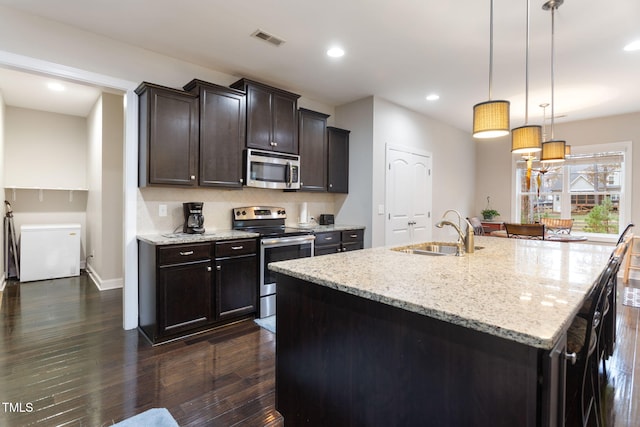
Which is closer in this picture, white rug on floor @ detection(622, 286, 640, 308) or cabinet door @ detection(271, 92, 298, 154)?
cabinet door @ detection(271, 92, 298, 154)

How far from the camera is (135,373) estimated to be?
89.2 inches

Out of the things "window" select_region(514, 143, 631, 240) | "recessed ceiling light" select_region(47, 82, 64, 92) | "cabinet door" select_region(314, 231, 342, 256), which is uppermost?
"recessed ceiling light" select_region(47, 82, 64, 92)

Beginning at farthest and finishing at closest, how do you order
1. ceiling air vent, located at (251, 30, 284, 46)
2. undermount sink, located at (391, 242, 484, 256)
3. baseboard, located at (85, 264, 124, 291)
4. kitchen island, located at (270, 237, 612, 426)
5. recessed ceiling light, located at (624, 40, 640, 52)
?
baseboard, located at (85, 264, 124, 291) < recessed ceiling light, located at (624, 40, 640, 52) < ceiling air vent, located at (251, 30, 284, 46) < undermount sink, located at (391, 242, 484, 256) < kitchen island, located at (270, 237, 612, 426)

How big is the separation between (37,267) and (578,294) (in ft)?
20.1

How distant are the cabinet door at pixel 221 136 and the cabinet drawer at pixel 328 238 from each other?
1099 millimetres

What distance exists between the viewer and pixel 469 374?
1006 mm

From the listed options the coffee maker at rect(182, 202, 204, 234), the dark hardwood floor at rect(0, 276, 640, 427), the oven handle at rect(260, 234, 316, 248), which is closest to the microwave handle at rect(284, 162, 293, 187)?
the oven handle at rect(260, 234, 316, 248)

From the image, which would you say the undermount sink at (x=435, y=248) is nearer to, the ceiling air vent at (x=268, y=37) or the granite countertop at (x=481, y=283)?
the granite countertop at (x=481, y=283)

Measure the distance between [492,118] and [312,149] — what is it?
257 centimetres

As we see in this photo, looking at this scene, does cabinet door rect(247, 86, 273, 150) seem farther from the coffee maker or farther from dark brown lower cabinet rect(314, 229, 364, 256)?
dark brown lower cabinet rect(314, 229, 364, 256)

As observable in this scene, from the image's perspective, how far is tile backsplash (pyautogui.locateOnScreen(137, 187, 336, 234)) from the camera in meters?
3.20

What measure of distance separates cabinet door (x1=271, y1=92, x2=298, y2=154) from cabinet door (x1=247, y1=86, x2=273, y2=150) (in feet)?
0.22

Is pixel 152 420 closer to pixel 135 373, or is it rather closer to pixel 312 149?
pixel 135 373

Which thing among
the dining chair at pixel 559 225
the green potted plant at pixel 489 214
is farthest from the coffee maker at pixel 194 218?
the green potted plant at pixel 489 214
